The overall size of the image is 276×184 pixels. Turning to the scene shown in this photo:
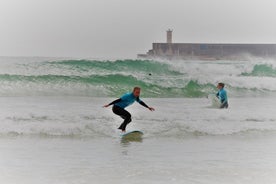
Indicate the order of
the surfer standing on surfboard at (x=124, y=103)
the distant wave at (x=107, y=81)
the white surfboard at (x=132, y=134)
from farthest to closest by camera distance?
1. the distant wave at (x=107, y=81)
2. the surfer standing on surfboard at (x=124, y=103)
3. the white surfboard at (x=132, y=134)

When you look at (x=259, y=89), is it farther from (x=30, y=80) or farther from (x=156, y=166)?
(x=156, y=166)

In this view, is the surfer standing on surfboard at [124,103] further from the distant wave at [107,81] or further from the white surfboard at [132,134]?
the distant wave at [107,81]

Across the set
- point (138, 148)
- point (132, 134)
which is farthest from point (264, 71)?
point (138, 148)

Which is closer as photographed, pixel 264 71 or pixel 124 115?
pixel 124 115

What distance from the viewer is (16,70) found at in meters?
25.7

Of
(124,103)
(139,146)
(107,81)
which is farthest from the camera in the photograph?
(107,81)

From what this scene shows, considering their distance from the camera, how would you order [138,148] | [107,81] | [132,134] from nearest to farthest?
[138,148], [132,134], [107,81]

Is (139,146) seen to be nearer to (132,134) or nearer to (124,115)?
(132,134)

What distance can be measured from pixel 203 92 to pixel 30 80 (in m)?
7.47

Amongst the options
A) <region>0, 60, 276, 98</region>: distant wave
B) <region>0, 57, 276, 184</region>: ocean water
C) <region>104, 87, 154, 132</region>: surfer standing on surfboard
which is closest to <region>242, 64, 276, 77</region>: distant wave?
<region>0, 60, 276, 98</region>: distant wave

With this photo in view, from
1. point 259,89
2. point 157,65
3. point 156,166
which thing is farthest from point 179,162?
point 157,65

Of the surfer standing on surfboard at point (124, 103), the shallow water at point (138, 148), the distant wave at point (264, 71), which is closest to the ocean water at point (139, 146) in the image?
the shallow water at point (138, 148)

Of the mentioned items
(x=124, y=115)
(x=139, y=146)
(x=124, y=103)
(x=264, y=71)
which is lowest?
(x=264, y=71)

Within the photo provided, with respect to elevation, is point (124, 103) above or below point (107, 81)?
above
